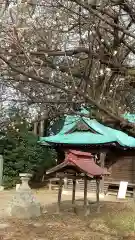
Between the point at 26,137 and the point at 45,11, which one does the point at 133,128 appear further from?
the point at 26,137

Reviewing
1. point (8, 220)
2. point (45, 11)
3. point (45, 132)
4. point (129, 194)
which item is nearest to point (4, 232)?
point (8, 220)

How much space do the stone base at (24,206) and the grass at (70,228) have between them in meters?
0.36

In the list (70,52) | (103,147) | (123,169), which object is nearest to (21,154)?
(103,147)

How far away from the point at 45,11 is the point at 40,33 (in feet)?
1.94

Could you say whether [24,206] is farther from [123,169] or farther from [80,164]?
[123,169]

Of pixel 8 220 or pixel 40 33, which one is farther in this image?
pixel 8 220

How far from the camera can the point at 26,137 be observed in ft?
90.5

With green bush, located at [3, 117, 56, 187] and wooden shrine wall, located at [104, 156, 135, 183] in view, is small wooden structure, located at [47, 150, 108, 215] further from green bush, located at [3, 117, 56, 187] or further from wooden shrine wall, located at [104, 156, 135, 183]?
green bush, located at [3, 117, 56, 187]

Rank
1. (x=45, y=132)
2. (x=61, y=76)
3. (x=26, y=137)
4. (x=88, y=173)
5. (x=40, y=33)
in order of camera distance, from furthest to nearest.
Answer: (x=45, y=132) < (x=26, y=137) < (x=88, y=173) < (x=40, y=33) < (x=61, y=76)

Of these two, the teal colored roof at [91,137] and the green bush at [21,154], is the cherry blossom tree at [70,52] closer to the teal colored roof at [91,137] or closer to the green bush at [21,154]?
the teal colored roof at [91,137]

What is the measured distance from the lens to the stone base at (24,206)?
12.9 metres

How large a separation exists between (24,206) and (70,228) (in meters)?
2.30

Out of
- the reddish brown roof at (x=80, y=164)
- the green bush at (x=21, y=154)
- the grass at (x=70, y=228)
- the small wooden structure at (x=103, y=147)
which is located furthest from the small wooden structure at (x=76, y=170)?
the green bush at (x=21, y=154)

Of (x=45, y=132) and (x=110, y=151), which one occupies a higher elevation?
(x=45, y=132)
